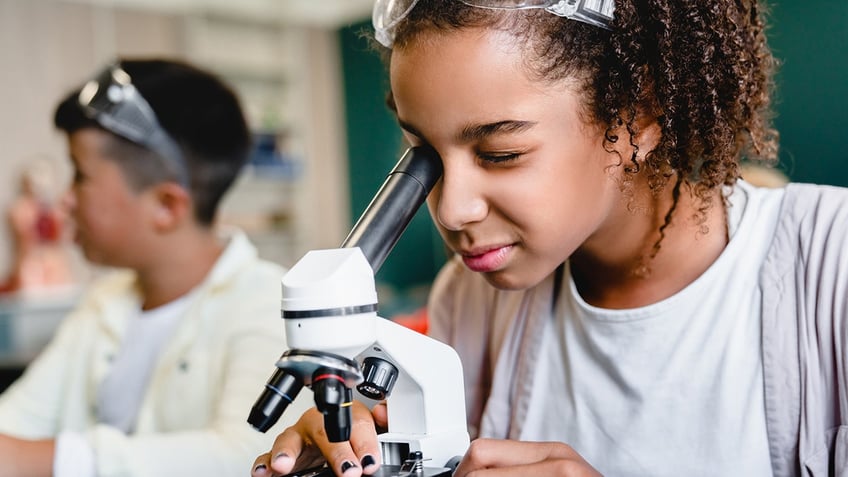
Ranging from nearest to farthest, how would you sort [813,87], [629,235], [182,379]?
[629,235] → [182,379] → [813,87]

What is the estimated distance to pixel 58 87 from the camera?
4.70m

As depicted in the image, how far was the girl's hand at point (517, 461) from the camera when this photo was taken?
742 mm

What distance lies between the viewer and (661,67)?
2.89 feet

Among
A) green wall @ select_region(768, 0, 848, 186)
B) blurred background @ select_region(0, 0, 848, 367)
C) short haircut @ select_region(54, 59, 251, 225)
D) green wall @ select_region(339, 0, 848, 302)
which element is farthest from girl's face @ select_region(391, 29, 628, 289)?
blurred background @ select_region(0, 0, 848, 367)

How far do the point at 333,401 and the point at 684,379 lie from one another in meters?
0.49

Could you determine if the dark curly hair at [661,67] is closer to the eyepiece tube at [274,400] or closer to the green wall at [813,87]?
the eyepiece tube at [274,400]

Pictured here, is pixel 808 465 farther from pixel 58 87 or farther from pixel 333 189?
pixel 333 189

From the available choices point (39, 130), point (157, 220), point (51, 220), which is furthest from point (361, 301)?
point (39, 130)

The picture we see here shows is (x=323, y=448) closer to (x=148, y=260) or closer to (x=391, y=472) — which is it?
(x=391, y=472)

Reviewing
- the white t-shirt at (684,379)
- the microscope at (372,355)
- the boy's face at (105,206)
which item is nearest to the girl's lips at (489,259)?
the microscope at (372,355)

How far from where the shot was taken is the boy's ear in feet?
5.07

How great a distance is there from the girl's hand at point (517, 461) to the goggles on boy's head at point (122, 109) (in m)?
1.00

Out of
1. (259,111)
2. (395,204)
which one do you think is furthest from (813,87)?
(259,111)

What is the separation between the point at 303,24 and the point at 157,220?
4731 mm
